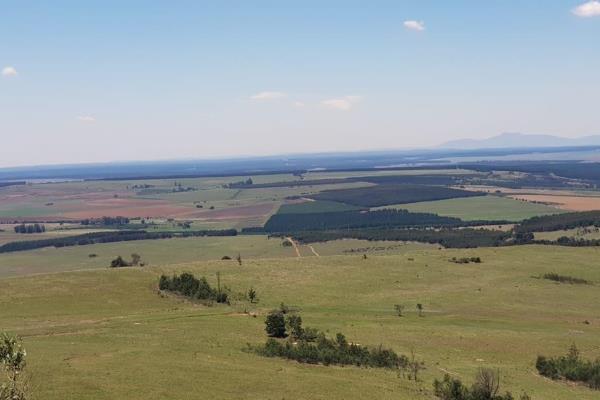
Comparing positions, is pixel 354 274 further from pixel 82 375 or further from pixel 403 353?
pixel 82 375

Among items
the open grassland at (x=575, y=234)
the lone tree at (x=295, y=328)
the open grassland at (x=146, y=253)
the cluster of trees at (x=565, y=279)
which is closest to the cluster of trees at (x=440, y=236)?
the open grassland at (x=575, y=234)

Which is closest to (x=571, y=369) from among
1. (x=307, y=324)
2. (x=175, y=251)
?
(x=307, y=324)

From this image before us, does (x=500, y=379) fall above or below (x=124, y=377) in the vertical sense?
below

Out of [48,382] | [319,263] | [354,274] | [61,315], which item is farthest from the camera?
[319,263]

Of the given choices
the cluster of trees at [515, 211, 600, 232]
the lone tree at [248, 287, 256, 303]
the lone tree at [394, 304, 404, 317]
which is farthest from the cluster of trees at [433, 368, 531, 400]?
the cluster of trees at [515, 211, 600, 232]

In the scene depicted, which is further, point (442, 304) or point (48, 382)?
point (442, 304)

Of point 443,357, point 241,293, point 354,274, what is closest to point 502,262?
point 354,274

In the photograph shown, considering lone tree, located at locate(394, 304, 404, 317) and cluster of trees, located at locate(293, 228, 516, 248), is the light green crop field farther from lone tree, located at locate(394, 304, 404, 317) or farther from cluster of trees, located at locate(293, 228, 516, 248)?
cluster of trees, located at locate(293, 228, 516, 248)

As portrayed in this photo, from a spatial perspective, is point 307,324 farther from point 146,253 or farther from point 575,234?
point 575,234
